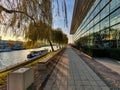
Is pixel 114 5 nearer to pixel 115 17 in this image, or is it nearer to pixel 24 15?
pixel 115 17

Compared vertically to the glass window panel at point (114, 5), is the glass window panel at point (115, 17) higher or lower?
lower

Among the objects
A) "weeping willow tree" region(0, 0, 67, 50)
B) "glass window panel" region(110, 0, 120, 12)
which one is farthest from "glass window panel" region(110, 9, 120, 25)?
"weeping willow tree" region(0, 0, 67, 50)

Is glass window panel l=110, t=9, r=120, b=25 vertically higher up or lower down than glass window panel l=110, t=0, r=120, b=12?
lower down

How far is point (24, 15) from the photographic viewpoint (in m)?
5.82

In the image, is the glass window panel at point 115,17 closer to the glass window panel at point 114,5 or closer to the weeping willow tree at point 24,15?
the glass window panel at point 114,5

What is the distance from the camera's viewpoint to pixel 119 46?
13.7 meters

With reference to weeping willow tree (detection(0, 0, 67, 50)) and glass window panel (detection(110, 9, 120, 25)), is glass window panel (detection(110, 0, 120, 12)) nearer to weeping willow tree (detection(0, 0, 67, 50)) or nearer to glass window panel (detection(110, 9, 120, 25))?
glass window panel (detection(110, 9, 120, 25))

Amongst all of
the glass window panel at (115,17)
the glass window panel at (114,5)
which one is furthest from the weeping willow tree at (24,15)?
the glass window panel at (114,5)

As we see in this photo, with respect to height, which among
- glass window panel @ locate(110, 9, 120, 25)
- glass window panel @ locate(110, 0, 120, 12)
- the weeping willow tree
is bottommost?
the weeping willow tree

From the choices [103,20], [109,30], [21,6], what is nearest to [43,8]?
[21,6]

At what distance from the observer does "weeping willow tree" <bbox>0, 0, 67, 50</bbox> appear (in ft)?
18.1

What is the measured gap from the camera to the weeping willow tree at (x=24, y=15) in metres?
5.51

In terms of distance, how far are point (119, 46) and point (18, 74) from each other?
11.6 meters

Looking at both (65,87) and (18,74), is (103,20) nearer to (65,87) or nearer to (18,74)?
(65,87)
